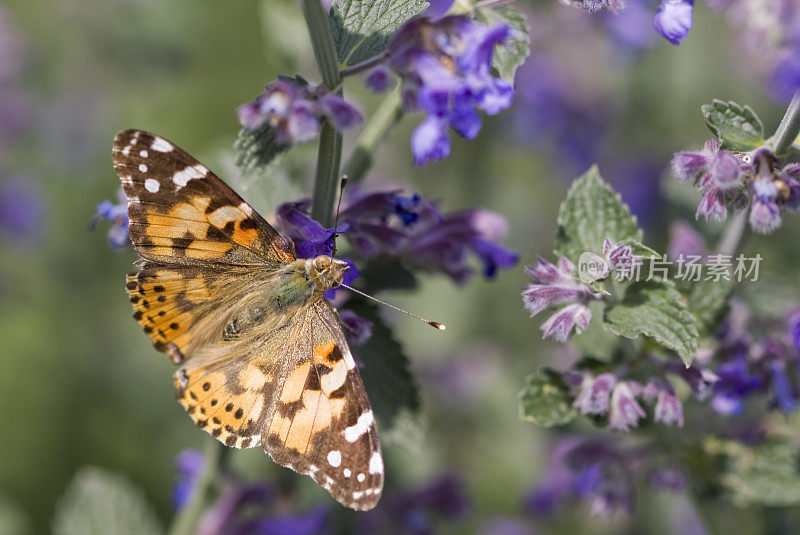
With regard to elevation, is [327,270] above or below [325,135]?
Result: below

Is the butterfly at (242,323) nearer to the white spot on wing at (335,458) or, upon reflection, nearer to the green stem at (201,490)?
the white spot on wing at (335,458)

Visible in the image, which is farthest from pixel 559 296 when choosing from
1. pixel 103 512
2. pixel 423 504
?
pixel 103 512

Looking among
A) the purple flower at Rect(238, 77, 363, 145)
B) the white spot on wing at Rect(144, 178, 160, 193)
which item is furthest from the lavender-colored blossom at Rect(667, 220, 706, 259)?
the white spot on wing at Rect(144, 178, 160, 193)

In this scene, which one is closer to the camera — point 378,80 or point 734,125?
point 378,80

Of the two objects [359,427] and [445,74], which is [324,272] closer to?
[359,427]

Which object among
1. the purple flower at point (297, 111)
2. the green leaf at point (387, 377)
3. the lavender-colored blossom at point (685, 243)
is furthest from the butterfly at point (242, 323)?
the lavender-colored blossom at point (685, 243)
